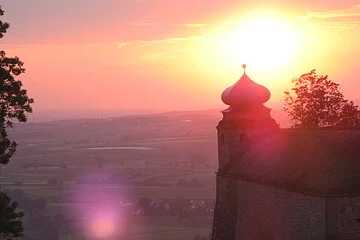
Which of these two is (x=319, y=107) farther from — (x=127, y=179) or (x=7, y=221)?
(x=127, y=179)

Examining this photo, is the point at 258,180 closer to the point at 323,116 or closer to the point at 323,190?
the point at 323,190

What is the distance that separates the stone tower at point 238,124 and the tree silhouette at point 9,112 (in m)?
15.8

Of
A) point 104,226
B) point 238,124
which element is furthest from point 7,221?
point 104,226

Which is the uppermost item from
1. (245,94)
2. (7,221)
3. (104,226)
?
(245,94)

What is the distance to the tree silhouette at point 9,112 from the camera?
22.5 meters

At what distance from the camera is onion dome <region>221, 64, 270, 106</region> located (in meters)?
38.3

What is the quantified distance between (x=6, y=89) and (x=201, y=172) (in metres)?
122

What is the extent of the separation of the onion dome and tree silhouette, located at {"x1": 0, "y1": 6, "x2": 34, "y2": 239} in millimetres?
17590

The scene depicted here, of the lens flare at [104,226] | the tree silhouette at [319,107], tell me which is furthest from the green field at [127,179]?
the tree silhouette at [319,107]

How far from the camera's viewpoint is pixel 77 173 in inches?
6004

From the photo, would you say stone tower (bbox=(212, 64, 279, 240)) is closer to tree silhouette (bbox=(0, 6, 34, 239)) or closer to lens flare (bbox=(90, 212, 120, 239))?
tree silhouette (bbox=(0, 6, 34, 239))

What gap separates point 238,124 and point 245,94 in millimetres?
2043

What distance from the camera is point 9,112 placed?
2312 cm

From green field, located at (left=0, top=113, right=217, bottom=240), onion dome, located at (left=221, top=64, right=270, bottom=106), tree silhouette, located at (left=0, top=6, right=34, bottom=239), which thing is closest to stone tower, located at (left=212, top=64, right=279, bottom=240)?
onion dome, located at (left=221, top=64, right=270, bottom=106)
